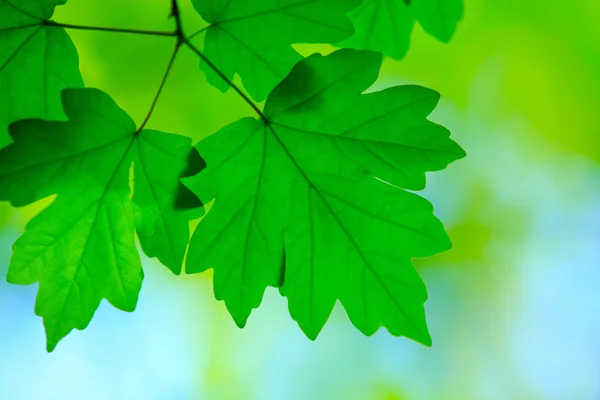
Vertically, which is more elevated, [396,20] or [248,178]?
[396,20]

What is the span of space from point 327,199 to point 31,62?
0.86 meters

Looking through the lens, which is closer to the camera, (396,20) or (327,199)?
(327,199)

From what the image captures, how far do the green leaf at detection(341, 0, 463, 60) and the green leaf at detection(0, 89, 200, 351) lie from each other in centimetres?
76

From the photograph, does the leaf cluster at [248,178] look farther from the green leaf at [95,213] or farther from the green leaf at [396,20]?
the green leaf at [396,20]

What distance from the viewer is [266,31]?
1451 mm

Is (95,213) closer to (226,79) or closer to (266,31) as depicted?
(226,79)

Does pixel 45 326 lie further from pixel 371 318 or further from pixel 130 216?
pixel 371 318

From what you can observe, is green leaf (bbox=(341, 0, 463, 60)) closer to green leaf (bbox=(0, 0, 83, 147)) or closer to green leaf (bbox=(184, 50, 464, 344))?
green leaf (bbox=(184, 50, 464, 344))

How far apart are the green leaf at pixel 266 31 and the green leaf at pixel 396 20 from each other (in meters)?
0.42

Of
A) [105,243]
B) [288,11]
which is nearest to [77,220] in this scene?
[105,243]

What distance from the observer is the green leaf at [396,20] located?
73.0 inches

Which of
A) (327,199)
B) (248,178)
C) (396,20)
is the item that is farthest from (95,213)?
(396,20)

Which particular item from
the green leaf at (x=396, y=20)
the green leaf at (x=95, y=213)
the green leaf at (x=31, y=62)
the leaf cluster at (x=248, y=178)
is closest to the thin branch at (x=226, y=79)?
the leaf cluster at (x=248, y=178)

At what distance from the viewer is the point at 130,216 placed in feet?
5.03
